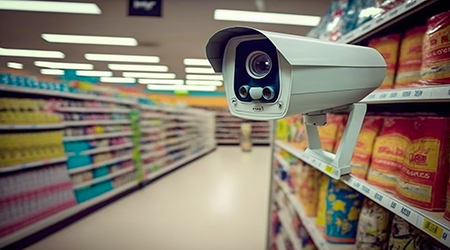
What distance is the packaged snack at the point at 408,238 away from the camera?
0.65 meters

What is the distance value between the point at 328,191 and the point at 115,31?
445 cm

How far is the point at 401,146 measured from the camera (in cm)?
75

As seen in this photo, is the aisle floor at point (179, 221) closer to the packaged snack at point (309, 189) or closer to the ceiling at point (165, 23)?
the packaged snack at point (309, 189)

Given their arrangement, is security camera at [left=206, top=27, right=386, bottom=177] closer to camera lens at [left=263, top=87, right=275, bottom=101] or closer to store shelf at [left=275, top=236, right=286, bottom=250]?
camera lens at [left=263, top=87, right=275, bottom=101]

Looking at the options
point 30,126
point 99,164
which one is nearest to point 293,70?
point 30,126

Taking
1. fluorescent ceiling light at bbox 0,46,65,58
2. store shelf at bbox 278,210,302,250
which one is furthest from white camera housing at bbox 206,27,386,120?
fluorescent ceiling light at bbox 0,46,65,58

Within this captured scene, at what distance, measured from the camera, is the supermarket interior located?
0.56 metres

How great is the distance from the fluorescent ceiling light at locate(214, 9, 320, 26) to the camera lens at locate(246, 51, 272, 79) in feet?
11.8

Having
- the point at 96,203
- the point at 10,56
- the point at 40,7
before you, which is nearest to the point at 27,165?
the point at 96,203

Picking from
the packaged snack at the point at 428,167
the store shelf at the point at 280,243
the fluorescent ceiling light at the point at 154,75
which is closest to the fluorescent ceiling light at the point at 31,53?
the packaged snack at the point at 428,167

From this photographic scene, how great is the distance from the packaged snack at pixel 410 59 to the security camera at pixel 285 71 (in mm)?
145

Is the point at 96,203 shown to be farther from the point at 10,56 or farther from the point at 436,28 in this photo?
the point at 436,28

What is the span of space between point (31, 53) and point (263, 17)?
346cm

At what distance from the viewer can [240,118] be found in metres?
1.30
